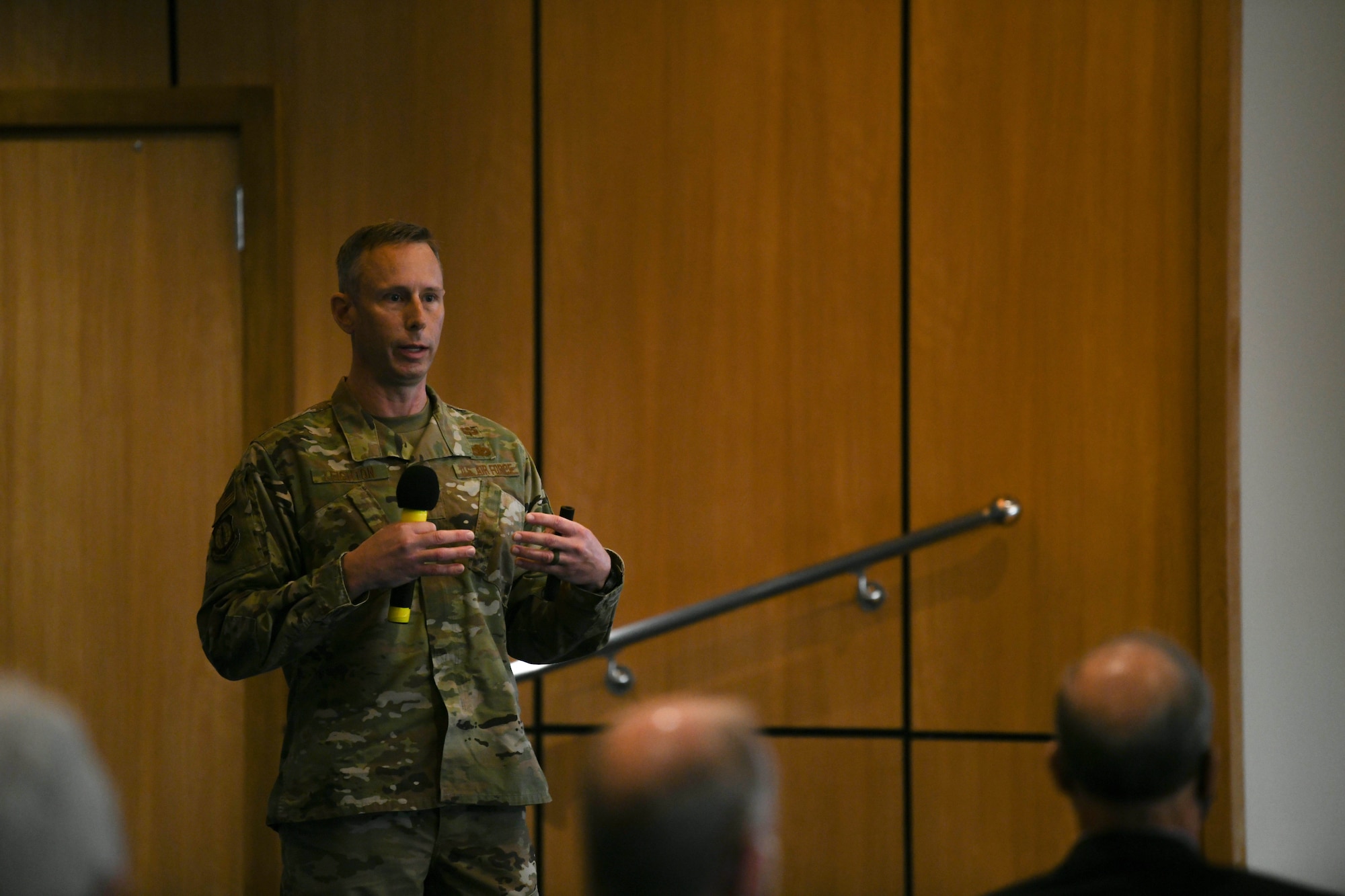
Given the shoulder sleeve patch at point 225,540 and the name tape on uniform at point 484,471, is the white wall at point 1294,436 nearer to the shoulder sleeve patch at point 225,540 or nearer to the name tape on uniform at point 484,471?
the name tape on uniform at point 484,471

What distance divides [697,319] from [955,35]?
38.7 inches

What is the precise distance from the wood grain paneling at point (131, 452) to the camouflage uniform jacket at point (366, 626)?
4.73 ft

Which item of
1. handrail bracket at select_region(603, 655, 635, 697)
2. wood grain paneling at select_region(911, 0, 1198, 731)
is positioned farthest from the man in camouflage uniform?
wood grain paneling at select_region(911, 0, 1198, 731)

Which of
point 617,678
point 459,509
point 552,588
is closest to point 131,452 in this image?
point 617,678

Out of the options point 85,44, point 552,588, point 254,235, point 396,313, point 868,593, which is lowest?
point 868,593

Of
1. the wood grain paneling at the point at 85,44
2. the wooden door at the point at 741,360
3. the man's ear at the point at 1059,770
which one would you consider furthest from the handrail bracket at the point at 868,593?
the wood grain paneling at the point at 85,44

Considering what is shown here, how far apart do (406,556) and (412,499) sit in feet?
0.34

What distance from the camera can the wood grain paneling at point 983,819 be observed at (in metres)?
3.27

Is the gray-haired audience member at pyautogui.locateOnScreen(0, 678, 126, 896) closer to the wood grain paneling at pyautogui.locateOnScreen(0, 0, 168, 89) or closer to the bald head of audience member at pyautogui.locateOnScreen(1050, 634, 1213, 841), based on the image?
the bald head of audience member at pyautogui.locateOnScreen(1050, 634, 1213, 841)

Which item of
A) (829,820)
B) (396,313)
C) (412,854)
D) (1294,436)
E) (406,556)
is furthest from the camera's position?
(829,820)

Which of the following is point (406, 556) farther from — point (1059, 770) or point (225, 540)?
point (1059, 770)

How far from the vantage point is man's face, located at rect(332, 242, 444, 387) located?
7.07ft

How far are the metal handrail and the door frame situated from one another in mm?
831

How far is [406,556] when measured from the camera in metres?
1.88
